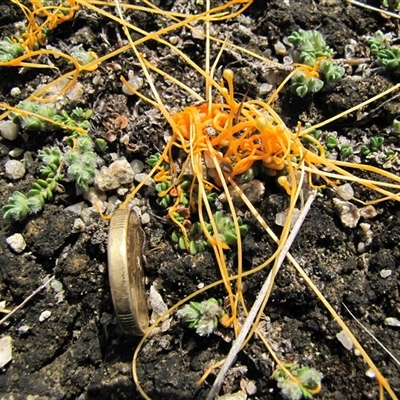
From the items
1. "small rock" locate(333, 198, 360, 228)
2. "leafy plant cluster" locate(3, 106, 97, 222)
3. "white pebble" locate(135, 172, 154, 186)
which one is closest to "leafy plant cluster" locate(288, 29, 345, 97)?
"small rock" locate(333, 198, 360, 228)

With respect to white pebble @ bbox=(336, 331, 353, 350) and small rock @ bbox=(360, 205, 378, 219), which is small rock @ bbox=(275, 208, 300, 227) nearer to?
small rock @ bbox=(360, 205, 378, 219)

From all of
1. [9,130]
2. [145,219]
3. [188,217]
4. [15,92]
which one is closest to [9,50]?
[15,92]

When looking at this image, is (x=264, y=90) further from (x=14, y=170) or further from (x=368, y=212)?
(x=14, y=170)

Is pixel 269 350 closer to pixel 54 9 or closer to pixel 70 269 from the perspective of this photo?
pixel 70 269

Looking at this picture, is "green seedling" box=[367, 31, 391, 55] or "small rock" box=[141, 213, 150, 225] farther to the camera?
"green seedling" box=[367, 31, 391, 55]

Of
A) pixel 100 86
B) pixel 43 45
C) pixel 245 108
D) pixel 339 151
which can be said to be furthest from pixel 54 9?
pixel 339 151
